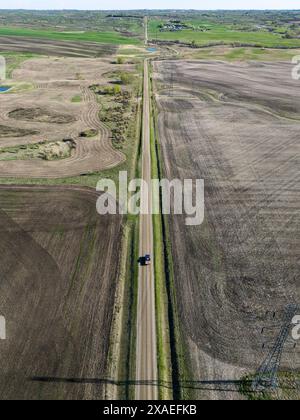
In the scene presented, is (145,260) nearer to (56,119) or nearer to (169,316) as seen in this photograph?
(169,316)

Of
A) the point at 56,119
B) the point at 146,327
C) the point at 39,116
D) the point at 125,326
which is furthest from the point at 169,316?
the point at 39,116

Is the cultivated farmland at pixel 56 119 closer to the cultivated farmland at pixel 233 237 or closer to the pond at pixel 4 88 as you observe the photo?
the pond at pixel 4 88

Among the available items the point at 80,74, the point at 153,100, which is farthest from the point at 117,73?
the point at 153,100

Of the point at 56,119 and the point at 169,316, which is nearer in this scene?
the point at 169,316

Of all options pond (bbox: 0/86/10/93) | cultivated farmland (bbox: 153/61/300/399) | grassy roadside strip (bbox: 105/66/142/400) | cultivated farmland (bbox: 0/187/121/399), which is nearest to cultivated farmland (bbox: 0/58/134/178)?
pond (bbox: 0/86/10/93)

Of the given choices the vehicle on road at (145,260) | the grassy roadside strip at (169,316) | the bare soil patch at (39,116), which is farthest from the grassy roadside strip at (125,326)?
the bare soil patch at (39,116)
